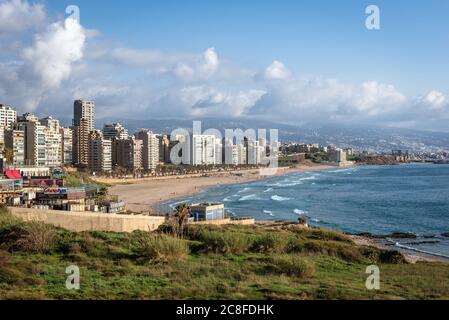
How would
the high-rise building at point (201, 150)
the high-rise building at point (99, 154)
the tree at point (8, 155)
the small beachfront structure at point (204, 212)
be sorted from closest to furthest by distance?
the small beachfront structure at point (204, 212) < the tree at point (8, 155) < the high-rise building at point (99, 154) < the high-rise building at point (201, 150)

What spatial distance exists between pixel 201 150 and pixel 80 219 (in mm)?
113664

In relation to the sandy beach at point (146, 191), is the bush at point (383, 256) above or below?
above

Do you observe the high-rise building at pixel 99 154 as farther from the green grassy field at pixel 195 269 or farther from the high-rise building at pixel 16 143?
the green grassy field at pixel 195 269

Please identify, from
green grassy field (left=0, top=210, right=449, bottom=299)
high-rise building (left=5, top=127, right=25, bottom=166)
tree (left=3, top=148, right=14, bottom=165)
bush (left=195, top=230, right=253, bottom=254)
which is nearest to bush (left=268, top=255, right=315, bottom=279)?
green grassy field (left=0, top=210, right=449, bottom=299)

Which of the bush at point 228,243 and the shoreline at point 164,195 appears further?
the shoreline at point 164,195

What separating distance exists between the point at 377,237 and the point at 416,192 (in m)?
34.0

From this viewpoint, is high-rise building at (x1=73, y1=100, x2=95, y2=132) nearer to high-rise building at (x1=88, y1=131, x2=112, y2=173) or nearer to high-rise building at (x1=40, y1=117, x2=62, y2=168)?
high-rise building at (x1=88, y1=131, x2=112, y2=173)

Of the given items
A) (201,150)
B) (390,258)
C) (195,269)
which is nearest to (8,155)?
(390,258)

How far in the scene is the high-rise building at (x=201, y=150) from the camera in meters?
132

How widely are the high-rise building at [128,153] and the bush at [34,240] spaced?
298 ft

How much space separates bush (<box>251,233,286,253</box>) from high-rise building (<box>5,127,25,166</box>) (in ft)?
212

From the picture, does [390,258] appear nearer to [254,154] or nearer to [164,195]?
[164,195]

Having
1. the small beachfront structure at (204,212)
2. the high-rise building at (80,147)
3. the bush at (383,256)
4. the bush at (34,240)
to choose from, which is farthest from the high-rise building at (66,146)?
the bush at (383,256)

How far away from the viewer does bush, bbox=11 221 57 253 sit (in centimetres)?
1311
